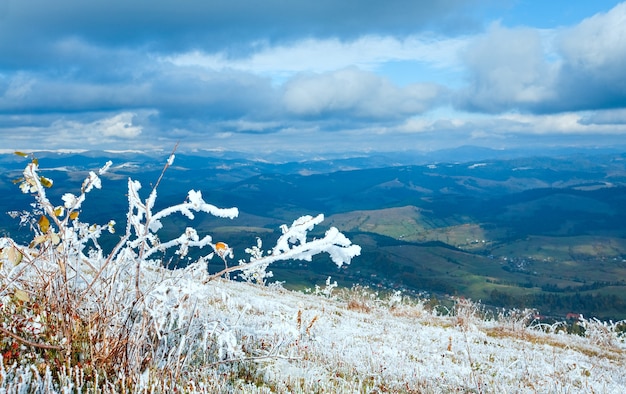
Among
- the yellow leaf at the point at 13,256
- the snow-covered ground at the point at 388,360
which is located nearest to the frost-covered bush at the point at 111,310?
the yellow leaf at the point at 13,256

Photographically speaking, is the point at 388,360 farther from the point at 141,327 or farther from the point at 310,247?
the point at 310,247

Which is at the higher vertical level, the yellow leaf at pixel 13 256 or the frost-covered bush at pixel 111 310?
the yellow leaf at pixel 13 256

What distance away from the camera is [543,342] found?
762 inches

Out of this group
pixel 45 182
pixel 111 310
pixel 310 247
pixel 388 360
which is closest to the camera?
pixel 310 247

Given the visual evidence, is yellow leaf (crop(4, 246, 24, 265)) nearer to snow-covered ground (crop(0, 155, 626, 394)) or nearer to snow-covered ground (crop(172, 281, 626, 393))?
snow-covered ground (crop(0, 155, 626, 394))

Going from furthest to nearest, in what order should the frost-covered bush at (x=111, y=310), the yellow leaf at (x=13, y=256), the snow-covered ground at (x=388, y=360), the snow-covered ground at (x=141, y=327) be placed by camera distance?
the snow-covered ground at (x=388, y=360), the frost-covered bush at (x=111, y=310), the snow-covered ground at (x=141, y=327), the yellow leaf at (x=13, y=256)

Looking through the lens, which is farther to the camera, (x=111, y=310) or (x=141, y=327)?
(x=111, y=310)

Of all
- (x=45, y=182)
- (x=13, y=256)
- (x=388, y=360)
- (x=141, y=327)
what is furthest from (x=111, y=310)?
(x=388, y=360)

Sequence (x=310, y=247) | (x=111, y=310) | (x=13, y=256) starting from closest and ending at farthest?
(x=13, y=256) < (x=310, y=247) < (x=111, y=310)

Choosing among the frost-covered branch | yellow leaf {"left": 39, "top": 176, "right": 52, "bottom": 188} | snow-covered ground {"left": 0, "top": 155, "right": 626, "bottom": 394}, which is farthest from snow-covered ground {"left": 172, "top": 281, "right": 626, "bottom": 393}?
yellow leaf {"left": 39, "top": 176, "right": 52, "bottom": 188}

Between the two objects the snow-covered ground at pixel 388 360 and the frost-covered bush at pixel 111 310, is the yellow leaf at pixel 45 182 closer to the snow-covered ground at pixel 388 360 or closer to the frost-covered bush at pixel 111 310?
the frost-covered bush at pixel 111 310

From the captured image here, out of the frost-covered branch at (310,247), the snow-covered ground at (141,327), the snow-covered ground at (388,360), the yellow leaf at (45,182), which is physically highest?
the yellow leaf at (45,182)

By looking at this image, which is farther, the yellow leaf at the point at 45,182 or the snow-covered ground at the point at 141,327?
the yellow leaf at the point at 45,182

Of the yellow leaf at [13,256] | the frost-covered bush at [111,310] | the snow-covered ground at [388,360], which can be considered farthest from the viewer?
the snow-covered ground at [388,360]
